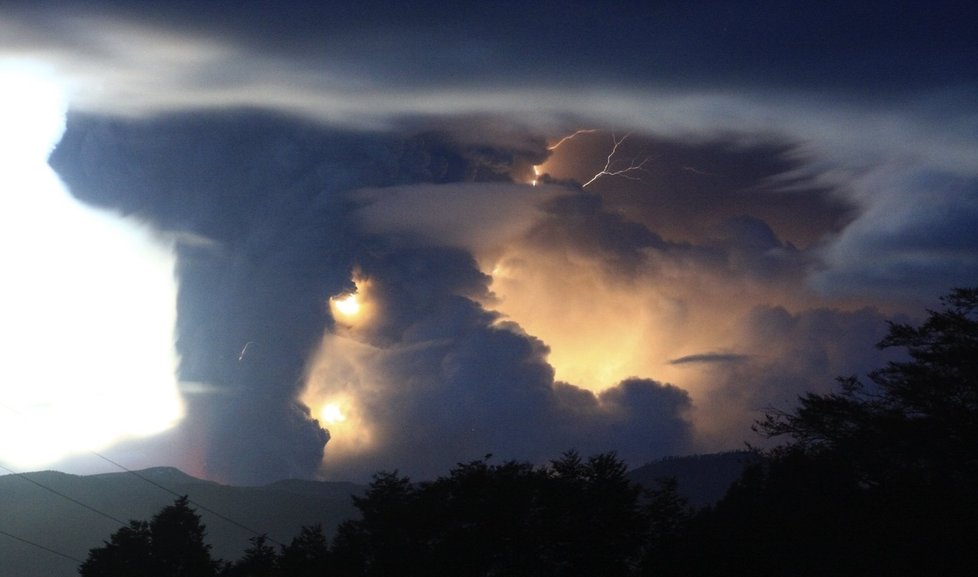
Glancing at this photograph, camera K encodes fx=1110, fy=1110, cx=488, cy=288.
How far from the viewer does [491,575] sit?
60.8m

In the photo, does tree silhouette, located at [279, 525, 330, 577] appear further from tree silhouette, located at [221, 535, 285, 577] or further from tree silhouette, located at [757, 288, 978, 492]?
tree silhouette, located at [757, 288, 978, 492]

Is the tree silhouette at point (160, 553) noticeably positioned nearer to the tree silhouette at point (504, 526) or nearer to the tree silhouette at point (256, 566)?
the tree silhouette at point (256, 566)

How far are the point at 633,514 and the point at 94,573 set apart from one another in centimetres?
3565

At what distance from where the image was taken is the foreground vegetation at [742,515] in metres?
47.6

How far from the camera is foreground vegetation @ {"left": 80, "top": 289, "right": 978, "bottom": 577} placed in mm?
47594

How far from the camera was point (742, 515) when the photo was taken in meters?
57.5

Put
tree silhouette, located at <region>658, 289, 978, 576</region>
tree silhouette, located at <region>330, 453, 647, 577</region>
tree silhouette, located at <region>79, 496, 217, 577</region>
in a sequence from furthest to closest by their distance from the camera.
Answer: tree silhouette, located at <region>79, 496, 217, 577</region> < tree silhouette, located at <region>330, 453, 647, 577</region> < tree silhouette, located at <region>658, 289, 978, 576</region>

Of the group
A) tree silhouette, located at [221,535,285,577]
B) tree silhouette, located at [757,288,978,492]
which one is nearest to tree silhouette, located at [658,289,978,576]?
tree silhouette, located at [757,288,978,492]

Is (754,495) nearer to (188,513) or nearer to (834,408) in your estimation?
(834,408)

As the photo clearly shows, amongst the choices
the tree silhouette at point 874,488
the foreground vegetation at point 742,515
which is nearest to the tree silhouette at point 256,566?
the foreground vegetation at point 742,515

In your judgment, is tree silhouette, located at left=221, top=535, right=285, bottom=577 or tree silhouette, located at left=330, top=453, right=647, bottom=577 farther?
tree silhouette, located at left=221, top=535, right=285, bottom=577

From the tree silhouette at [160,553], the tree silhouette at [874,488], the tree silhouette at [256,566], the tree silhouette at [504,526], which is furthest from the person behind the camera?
the tree silhouette at [160,553]

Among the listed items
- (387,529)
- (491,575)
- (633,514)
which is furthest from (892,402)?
(387,529)

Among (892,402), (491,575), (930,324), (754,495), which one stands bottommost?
(491,575)
